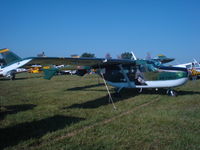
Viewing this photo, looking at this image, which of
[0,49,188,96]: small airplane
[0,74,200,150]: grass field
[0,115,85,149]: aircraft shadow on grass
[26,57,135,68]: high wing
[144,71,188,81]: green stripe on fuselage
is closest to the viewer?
[0,74,200,150]: grass field

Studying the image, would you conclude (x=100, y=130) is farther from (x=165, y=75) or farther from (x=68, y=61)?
(x=165, y=75)

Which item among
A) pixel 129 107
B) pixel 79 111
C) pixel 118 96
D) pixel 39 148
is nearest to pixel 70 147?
pixel 39 148

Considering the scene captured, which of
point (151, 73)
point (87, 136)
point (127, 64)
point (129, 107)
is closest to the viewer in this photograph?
point (87, 136)

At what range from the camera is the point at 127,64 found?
10953mm

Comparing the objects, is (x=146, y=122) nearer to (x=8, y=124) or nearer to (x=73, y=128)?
(x=73, y=128)

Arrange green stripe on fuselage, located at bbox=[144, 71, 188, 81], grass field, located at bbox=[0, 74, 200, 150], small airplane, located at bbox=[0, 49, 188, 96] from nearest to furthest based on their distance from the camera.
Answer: grass field, located at bbox=[0, 74, 200, 150] < small airplane, located at bbox=[0, 49, 188, 96] < green stripe on fuselage, located at bbox=[144, 71, 188, 81]

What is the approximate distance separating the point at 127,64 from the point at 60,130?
694 centimetres

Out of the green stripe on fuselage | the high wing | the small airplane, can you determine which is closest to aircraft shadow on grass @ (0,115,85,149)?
the high wing

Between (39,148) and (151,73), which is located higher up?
(151,73)

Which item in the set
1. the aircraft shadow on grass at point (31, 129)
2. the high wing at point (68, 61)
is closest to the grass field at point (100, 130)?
the aircraft shadow on grass at point (31, 129)

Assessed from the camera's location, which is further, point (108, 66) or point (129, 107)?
point (108, 66)

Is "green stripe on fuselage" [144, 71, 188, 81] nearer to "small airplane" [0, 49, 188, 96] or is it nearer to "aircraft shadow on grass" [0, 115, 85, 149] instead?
"small airplane" [0, 49, 188, 96]

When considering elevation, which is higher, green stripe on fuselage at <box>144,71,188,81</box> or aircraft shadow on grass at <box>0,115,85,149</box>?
green stripe on fuselage at <box>144,71,188,81</box>

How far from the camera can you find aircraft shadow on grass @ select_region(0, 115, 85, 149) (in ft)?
14.4
